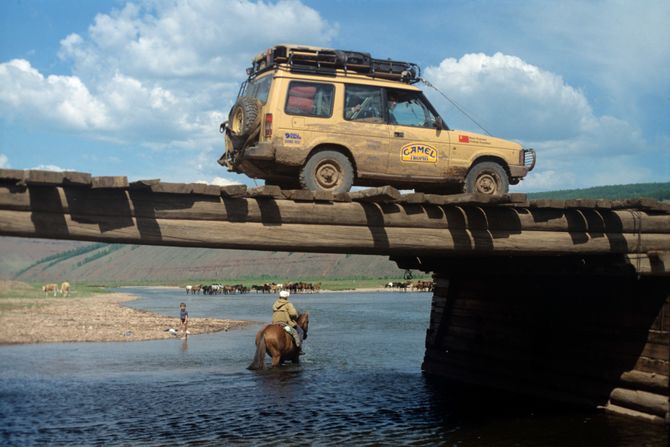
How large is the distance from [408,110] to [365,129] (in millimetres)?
1215

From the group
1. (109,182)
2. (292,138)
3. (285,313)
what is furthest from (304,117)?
(285,313)

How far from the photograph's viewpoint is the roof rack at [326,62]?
14.2 m

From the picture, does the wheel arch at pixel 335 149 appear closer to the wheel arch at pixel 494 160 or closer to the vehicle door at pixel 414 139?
the vehicle door at pixel 414 139

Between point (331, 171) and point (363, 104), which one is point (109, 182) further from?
point (363, 104)

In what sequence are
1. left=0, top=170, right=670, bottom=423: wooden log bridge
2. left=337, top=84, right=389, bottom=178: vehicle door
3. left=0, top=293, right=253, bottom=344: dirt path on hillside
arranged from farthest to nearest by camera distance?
left=0, top=293, right=253, bottom=344: dirt path on hillside, left=337, top=84, right=389, bottom=178: vehicle door, left=0, top=170, right=670, bottom=423: wooden log bridge

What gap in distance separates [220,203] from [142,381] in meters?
11.1

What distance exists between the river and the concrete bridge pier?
663mm

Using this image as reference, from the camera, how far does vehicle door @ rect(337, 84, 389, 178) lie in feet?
45.4

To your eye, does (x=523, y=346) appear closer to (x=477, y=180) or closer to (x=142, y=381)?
(x=477, y=180)

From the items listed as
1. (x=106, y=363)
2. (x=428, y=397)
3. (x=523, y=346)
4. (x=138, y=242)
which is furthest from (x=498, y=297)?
(x=106, y=363)

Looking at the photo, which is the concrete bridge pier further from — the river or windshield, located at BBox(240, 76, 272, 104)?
windshield, located at BBox(240, 76, 272, 104)

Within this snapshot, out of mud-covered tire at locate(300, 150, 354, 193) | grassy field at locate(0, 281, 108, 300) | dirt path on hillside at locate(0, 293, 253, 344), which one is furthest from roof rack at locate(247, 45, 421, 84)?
grassy field at locate(0, 281, 108, 300)

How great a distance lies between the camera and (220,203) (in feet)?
36.9

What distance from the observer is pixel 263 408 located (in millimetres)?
16781
